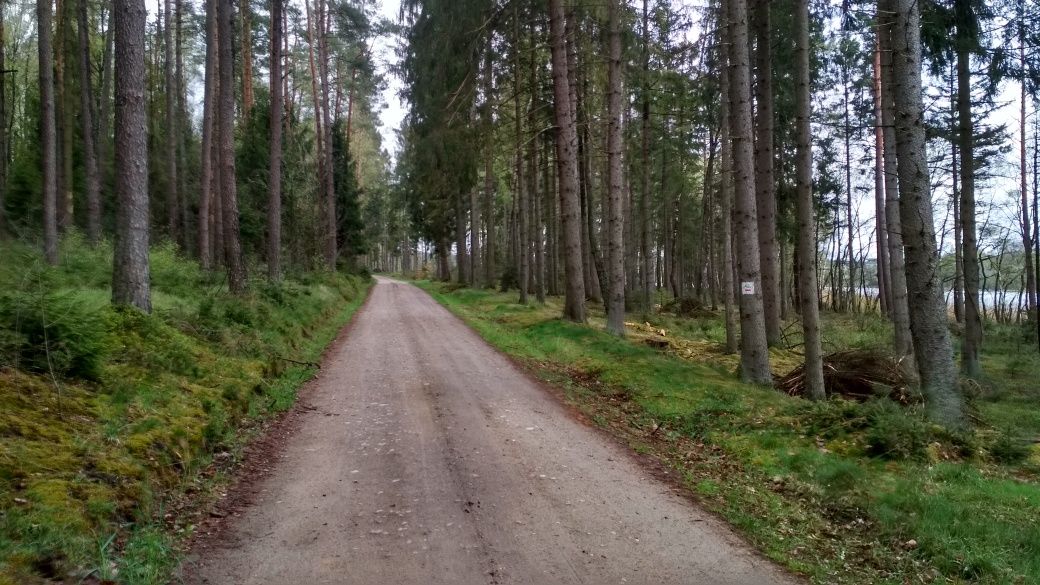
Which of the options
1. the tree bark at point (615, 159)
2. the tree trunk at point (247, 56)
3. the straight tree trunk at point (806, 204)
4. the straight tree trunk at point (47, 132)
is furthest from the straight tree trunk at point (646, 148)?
the tree trunk at point (247, 56)

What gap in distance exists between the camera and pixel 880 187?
2180 cm

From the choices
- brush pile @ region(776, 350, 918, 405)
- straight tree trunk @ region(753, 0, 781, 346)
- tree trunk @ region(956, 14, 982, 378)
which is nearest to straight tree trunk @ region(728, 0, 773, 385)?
brush pile @ region(776, 350, 918, 405)

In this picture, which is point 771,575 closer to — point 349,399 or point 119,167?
point 349,399

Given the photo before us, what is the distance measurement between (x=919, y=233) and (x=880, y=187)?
53.3 feet

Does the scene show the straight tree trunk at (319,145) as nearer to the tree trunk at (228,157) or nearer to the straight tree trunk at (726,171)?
the tree trunk at (228,157)

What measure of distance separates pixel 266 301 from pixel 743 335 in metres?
10.9

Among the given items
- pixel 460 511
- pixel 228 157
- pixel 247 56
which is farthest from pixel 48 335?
pixel 247 56

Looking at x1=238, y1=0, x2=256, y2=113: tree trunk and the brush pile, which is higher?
x1=238, y1=0, x2=256, y2=113: tree trunk

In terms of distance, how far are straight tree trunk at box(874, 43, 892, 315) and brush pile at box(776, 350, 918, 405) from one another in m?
4.14

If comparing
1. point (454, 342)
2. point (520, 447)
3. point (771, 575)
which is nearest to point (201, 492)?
point (520, 447)

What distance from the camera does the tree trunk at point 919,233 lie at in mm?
7680

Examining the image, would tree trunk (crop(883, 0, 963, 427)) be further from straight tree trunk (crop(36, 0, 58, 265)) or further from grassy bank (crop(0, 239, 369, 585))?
straight tree trunk (crop(36, 0, 58, 265))

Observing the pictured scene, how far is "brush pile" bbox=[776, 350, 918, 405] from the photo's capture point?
11046 millimetres

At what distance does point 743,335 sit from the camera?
1112 centimetres
